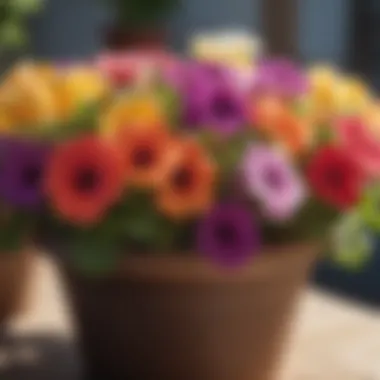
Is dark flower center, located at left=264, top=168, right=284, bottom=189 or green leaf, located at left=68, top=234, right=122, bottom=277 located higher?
dark flower center, located at left=264, top=168, right=284, bottom=189

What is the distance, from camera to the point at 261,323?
66 cm

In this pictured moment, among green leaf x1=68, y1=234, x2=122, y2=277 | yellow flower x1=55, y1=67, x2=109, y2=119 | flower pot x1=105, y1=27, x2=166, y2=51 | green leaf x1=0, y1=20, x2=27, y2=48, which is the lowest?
green leaf x1=68, y1=234, x2=122, y2=277

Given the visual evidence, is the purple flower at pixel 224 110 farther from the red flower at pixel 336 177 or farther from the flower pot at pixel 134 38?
the flower pot at pixel 134 38

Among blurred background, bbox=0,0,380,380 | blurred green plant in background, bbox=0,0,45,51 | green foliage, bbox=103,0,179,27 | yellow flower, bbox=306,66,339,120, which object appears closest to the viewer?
yellow flower, bbox=306,66,339,120

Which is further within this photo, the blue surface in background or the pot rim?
the blue surface in background

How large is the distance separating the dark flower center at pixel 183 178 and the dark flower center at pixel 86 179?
1.8 inches

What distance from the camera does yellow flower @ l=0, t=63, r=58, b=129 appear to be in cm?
66

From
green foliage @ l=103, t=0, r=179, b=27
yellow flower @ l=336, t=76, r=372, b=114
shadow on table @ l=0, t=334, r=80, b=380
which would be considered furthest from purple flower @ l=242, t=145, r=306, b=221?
green foliage @ l=103, t=0, r=179, b=27

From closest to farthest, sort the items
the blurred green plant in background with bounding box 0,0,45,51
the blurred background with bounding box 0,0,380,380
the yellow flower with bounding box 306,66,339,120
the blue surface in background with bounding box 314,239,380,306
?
the yellow flower with bounding box 306,66,339,120 < the blurred green plant in background with bounding box 0,0,45,51 < the blue surface in background with bounding box 314,239,380,306 < the blurred background with bounding box 0,0,380,380

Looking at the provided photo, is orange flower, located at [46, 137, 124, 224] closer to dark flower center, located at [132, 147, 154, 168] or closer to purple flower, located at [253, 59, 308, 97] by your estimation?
dark flower center, located at [132, 147, 154, 168]

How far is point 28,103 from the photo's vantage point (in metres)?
0.66

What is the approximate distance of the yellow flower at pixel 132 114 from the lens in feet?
1.97

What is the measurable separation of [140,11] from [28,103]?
1596mm

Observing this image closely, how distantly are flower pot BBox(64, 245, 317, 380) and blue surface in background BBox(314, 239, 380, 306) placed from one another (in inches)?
21.2
